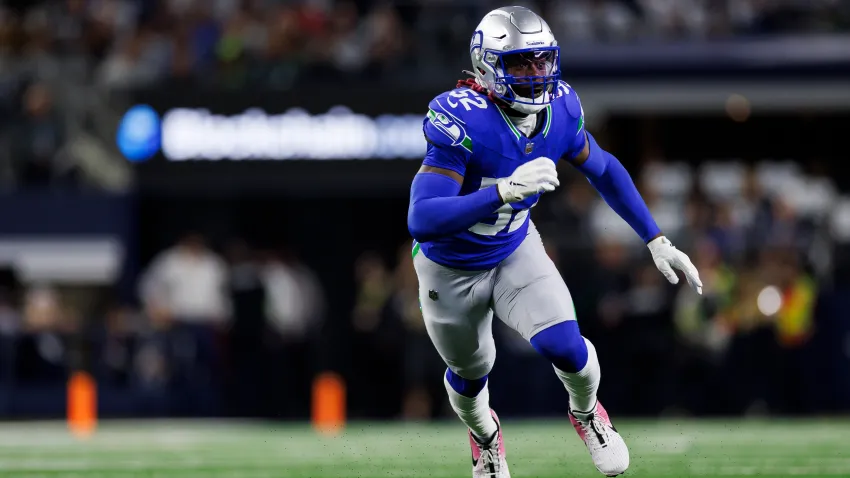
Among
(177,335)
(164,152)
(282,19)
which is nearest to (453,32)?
(282,19)

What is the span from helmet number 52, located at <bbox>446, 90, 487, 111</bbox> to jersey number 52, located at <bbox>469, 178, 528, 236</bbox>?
29 centimetres

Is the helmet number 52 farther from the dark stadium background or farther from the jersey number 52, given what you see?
the dark stadium background

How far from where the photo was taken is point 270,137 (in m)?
14.5

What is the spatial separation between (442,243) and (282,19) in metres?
9.51

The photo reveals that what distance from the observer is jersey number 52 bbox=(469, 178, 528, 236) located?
5871mm

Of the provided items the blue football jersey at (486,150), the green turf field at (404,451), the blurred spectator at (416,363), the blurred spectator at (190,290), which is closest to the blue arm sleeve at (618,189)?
the blue football jersey at (486,150)

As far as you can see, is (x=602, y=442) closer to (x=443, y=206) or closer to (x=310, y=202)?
(x=443, y=206)

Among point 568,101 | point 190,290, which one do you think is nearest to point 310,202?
point 190,290

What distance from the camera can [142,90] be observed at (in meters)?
14.4

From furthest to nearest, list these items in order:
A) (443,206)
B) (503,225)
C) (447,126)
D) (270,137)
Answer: (270,137)
(503,225)
(447,126)
(443,206)

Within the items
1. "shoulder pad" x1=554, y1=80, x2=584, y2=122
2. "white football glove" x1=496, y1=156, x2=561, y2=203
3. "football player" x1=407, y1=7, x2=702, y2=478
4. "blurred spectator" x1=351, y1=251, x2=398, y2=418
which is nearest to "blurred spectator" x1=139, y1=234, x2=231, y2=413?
"blurred spectator" x1=351, y1=251, x2=398, y2=418

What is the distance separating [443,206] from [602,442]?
124 centimetres

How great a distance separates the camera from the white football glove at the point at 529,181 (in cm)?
534

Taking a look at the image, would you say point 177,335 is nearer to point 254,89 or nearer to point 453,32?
point 254,89
